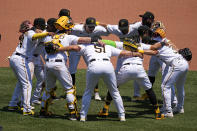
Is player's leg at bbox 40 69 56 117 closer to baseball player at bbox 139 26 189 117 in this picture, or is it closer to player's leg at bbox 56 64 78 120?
player's leg at bbox 56 64 78 120

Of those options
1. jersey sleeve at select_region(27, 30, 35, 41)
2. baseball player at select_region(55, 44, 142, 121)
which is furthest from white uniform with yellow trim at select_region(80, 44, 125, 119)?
jersey sleeve at select_region(27, 30, 35, 41)

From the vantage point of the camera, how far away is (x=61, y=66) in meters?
8.23

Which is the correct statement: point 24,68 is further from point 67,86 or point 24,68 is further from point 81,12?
point 81,12

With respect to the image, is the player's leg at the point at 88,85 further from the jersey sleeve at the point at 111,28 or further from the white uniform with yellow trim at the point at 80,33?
the white uniform with yellow trim at the point at 80,33

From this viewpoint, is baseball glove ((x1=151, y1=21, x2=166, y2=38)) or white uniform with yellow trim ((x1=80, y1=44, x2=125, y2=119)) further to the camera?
baseball glove ((x1=151, y1=21, x2=166, y2=38))

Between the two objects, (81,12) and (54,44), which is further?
(81,12)

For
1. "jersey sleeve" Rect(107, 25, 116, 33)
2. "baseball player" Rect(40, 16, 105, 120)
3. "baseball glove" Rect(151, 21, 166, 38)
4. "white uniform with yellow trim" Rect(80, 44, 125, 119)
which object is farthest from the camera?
"jersey sleeve" Rect(107, 25, 116, 33)

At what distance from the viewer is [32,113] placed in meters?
8.88

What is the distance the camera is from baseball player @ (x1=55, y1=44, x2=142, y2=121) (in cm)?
805

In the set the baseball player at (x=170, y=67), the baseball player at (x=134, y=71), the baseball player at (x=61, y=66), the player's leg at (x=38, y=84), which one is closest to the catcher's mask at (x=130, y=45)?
the baseball player at (x=134, y=71)

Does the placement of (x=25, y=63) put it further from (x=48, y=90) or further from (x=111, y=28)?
(x=111, y=28)

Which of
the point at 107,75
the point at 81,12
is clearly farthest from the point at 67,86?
the point at 81,12

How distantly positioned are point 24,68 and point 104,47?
185 centimetres

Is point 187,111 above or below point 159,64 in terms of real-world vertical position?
below
